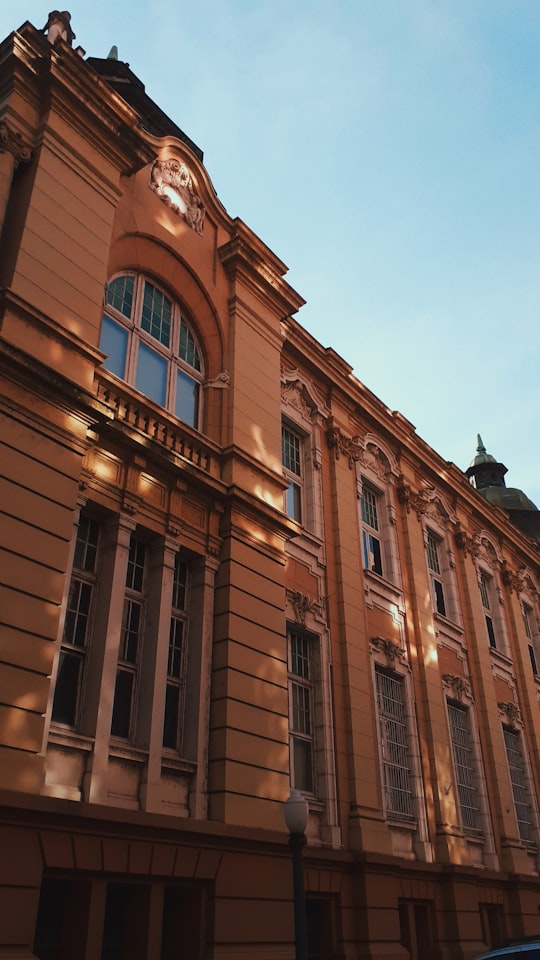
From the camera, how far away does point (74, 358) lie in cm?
1138

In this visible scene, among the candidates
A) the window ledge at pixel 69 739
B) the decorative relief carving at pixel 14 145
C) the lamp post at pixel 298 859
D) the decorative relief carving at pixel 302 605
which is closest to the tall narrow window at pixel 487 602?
the decorative relief carving at pixel 302 605

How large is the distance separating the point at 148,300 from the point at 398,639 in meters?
9.38

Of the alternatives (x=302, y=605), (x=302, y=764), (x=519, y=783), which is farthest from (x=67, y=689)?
(x=519, y=783)

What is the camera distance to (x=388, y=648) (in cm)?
1780

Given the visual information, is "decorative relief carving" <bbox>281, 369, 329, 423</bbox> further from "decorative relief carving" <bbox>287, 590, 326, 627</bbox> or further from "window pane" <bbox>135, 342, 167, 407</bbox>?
"decorative relief carving" <bbox>287, 590, 326, 627</bbox>

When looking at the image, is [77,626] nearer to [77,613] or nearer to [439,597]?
[77,613]

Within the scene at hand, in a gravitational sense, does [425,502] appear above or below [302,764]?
above

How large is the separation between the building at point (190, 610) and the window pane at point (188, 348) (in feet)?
0.31

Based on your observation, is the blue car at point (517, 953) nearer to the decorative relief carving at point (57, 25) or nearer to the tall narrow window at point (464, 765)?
the tall narrow window at point (464, 765)

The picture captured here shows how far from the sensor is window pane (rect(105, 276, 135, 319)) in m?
13.8

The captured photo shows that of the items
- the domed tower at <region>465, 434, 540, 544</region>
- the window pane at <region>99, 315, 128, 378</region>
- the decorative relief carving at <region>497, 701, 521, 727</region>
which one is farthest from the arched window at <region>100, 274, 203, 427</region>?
the domed tower at <region>465, 434, 540, 544</region>

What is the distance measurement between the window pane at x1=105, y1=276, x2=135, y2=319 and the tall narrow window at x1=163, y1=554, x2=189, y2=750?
4380mm

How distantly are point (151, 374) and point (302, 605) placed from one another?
5136mm

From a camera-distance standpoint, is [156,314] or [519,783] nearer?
[156,314]
